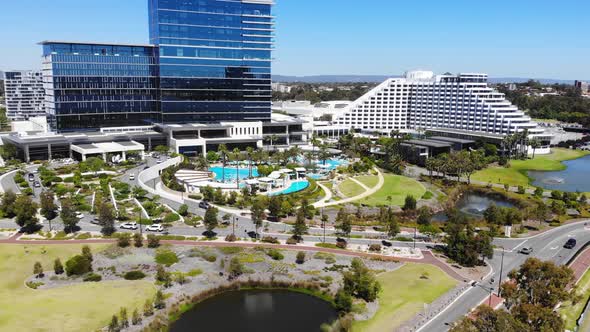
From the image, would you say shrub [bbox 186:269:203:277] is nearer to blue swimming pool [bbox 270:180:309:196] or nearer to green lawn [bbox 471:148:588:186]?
blue swimming pool [bbox 270:180:309:196]

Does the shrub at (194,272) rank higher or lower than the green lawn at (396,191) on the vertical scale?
lower

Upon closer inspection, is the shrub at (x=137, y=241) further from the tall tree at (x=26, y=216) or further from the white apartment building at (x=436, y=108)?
the white apartment building at (x=436, y=108)

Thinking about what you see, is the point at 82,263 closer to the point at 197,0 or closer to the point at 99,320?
the point at 99,320

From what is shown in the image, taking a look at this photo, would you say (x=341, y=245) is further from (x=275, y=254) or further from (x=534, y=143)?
(x=534, y=143)

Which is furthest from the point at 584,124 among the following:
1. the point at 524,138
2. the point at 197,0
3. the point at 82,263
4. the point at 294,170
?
the point at 82,263

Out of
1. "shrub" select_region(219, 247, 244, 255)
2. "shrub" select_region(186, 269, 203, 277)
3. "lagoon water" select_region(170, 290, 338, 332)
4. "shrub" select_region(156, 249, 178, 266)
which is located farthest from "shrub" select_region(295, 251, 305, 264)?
"shrub" select_region(156, 249, 178, 266)

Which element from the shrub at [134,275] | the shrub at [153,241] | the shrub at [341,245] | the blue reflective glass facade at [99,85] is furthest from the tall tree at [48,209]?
the blue reflective glass facade at [99,85]
